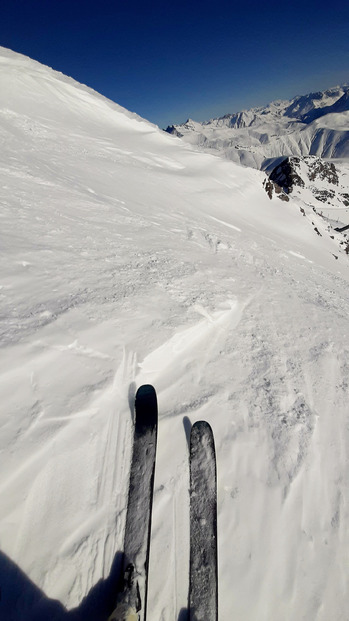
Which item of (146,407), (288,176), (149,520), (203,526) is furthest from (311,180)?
(149,520)

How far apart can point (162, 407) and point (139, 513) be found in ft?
4.06

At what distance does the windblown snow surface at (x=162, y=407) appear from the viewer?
8.70 ft

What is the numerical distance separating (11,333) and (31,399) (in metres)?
0.96

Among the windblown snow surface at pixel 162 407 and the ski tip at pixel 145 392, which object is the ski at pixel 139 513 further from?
the windblown snow surface at pixel 162 407

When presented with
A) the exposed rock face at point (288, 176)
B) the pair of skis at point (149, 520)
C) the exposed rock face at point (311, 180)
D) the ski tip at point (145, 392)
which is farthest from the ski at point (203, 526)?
the exposed rock face at point (288, 176)

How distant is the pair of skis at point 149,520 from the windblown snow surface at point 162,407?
112 mm

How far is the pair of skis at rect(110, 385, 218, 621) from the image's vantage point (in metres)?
2.50

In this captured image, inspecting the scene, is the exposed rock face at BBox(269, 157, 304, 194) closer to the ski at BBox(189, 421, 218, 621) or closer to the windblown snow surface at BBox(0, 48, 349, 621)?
the windblown snow surface at BBox(0, 48, 349, 621)

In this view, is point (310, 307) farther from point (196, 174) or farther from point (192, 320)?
point (196, 174)

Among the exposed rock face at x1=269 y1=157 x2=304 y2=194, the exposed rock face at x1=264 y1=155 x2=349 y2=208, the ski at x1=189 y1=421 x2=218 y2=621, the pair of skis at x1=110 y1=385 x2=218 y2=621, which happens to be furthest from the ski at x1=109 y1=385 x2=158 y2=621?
the exposed rock face at x1=269 y1=157 x2=304 y2=194

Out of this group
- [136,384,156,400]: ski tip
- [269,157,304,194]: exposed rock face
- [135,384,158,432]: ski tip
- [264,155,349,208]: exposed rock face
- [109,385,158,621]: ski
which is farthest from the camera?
[264,155,349,208]: exposed rock face

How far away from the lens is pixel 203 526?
2.95 meters

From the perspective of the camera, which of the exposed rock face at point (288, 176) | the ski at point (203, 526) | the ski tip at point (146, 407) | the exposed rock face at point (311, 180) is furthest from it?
the exposed rock face at point (311, 180)

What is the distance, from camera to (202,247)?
26.9 ft
